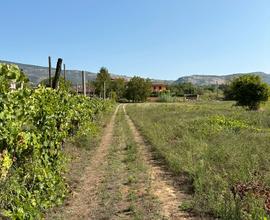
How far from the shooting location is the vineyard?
629 centimetres

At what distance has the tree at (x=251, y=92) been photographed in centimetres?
4659

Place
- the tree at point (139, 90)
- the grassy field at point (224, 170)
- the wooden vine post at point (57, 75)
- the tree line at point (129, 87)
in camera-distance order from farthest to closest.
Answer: the tree at point (139, 90) → the tree line at point (129, 87) → the wooden vine post at point (57, 75) → the grassy field at point (224, 170)

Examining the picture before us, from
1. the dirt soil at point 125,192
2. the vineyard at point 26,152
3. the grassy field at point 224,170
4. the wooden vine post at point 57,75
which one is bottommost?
the dirt soil at point 125,192

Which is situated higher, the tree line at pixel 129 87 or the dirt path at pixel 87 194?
the tree line at pixel 129 87

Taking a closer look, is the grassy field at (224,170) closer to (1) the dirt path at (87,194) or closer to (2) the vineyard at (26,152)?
(1) the dirt path at (87,194)

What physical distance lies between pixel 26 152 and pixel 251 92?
41662mm

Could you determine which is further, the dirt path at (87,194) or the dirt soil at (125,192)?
the dirt path at (87,194)

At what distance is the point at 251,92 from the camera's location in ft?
153

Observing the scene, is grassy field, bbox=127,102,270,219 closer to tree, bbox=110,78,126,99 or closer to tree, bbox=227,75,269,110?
tree, bbox=227,75,269,110

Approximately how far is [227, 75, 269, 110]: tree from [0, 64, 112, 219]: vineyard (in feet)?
128

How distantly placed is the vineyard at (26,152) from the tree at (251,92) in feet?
128

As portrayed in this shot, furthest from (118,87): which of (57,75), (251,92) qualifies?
(57,75)

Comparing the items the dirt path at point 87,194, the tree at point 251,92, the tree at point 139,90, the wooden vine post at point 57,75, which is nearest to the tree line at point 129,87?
the tree at point 139,90

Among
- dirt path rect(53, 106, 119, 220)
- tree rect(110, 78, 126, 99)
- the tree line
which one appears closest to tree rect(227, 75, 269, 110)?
dirt path rect(53, 106, 119, 220)
